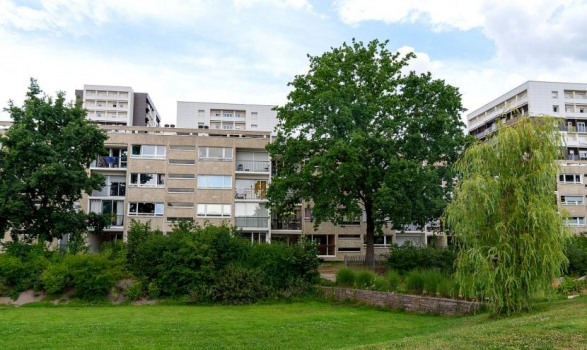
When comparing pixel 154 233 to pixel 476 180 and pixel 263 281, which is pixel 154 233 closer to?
pixel 263 281

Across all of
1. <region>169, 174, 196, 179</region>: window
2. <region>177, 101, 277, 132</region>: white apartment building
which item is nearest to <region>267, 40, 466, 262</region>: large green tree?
<region>169, 174, 196, 179</region>: window

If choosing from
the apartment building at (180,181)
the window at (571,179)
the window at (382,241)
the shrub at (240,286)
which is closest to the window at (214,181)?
the apartment building at (180,181)

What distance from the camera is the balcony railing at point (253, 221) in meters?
44.9

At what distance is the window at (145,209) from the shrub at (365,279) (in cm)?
2259

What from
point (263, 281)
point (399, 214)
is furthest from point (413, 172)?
point (263, 281)

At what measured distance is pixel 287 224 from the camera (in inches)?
1848

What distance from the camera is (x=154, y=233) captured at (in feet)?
96.1

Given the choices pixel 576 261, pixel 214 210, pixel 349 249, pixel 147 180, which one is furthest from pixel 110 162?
pixel 576 261

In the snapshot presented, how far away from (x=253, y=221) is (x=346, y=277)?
18.8 m

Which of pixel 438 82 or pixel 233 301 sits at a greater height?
pixel 438 82

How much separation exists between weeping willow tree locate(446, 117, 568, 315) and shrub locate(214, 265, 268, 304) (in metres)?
11.7

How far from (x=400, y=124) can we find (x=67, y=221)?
2088 centimetres

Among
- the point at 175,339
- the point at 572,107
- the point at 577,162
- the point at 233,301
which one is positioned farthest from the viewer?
the point at 572,107

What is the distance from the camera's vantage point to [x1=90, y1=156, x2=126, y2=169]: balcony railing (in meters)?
44.8
